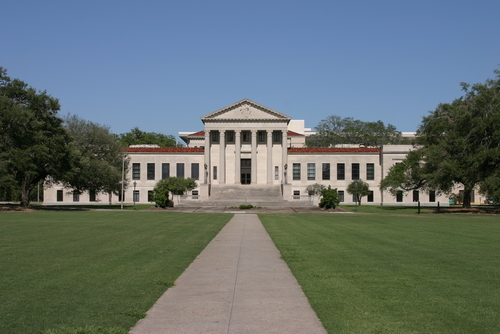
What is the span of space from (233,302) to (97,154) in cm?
6367

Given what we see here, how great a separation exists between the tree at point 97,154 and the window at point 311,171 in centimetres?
3292

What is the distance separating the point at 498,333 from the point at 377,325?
5.07 ft

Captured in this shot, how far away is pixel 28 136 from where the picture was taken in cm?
4688

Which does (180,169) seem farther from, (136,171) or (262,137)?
(262,137)

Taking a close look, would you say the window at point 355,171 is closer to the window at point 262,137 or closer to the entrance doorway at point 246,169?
the window at point 262,137

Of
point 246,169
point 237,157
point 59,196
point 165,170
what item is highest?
point 237,157

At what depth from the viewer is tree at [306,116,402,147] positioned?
133 m

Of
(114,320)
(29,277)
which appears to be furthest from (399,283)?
(29,277)

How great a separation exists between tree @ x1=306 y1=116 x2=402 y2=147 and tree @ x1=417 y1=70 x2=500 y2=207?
264 feet

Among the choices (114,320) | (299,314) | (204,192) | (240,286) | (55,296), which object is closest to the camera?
(114,320)

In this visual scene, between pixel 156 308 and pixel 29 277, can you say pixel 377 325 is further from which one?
pixel 29 277

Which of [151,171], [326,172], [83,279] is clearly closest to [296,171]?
[326,172]

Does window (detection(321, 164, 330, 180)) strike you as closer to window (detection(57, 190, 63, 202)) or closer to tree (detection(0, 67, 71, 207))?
window (detection(57, 190, 63, 202))

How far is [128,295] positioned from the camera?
923cm
